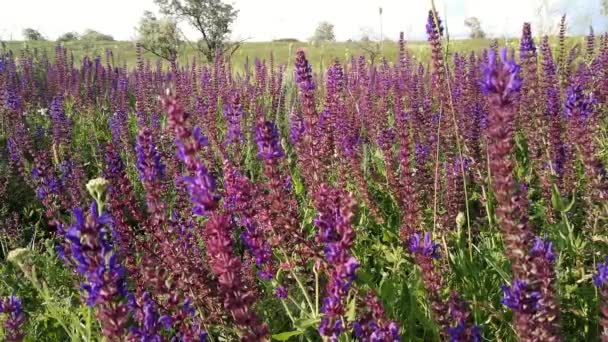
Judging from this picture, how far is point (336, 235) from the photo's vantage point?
5.88 ft

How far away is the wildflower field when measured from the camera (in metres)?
1.63

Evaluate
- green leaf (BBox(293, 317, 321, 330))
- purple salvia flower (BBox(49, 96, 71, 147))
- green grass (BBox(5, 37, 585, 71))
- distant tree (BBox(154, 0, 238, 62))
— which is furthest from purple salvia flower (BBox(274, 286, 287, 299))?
distant tree (BBox(154, 0, 238, 62))

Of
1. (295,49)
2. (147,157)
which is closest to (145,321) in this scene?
(147,157)

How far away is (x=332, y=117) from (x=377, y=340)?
245 centimetres

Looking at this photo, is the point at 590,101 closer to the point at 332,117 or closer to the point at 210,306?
the point at 332,117

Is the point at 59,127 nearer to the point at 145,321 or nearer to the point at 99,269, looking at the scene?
the point at 145,321

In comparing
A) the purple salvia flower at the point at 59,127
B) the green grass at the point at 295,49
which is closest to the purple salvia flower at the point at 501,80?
the green grass at the point at 295,49

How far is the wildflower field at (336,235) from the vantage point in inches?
64.1

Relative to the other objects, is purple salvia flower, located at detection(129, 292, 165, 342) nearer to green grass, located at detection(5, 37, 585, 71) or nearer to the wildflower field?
the wildflower field

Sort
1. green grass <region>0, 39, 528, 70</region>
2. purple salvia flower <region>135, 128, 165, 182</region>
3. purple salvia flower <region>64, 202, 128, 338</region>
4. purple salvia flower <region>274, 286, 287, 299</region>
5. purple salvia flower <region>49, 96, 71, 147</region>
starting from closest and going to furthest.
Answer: purple salvia flower <region>64, 202, 128, 338</region>, purple salvia flower <region>135, 128, 165, 182</region>, purple salvia flower <region>274, 286, 287, 299</region>, purple salvia flower <region>49, 96, 71, 147</region>, green grass <region>0, 39, 528, 70</region>

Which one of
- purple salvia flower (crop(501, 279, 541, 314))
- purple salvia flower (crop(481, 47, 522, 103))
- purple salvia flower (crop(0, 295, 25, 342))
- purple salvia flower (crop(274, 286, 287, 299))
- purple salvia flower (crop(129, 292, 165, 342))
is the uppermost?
purple salvia flower (crop(481, 47, 522, 103))

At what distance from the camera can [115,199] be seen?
259 centimetres

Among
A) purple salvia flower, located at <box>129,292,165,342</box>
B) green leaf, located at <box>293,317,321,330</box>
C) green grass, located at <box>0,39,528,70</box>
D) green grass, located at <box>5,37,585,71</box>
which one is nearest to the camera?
purple salvia flower, located at <box>129,292,165,342</box>

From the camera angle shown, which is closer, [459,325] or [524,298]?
[524,298]
